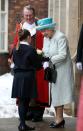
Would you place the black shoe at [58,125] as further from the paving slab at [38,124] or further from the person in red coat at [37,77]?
the person in red coat at [37,77]

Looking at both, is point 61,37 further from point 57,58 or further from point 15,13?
A: point 15,13

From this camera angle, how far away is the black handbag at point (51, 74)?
29.4ft

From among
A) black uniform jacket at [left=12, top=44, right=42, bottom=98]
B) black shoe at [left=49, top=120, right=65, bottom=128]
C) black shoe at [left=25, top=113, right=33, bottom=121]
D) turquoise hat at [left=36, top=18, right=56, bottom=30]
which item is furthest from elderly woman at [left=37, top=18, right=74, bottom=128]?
black shoe at [left=25, top=113, right=33, bottom=121]

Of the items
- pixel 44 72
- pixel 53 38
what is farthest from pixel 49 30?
pixel 44 72

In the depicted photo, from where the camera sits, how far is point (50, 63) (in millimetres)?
9016

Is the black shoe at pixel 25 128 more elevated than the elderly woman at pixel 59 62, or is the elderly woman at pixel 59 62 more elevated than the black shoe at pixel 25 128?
the elderly woman at pixel 59 62

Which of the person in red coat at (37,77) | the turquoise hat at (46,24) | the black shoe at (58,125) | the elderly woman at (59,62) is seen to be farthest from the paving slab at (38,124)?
the turquoise hat at (46,24)

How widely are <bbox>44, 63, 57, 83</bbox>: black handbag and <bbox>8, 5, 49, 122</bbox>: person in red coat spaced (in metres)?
0.61

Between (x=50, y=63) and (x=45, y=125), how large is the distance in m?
1.11

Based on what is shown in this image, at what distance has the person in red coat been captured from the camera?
9.39m

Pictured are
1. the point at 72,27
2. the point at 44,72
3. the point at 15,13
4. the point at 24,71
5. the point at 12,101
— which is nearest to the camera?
the point at 24,71

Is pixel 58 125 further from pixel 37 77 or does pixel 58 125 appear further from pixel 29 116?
pixel 37 77

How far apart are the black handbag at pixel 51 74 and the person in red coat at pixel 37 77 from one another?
1.99ft

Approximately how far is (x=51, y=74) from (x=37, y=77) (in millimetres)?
796
